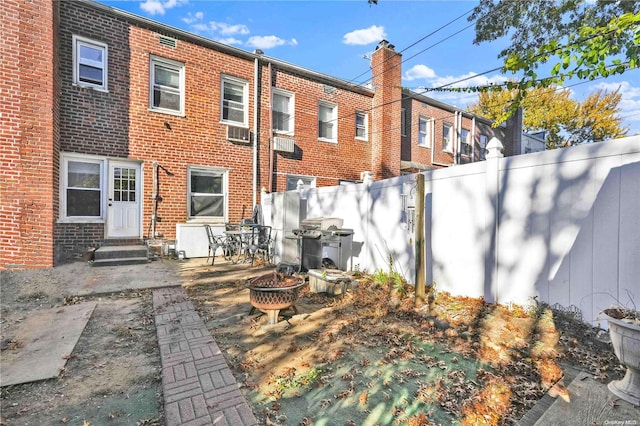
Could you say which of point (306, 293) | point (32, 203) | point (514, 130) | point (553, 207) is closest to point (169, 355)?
point (306, 293)

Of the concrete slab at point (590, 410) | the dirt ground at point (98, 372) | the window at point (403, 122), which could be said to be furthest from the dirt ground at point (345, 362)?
the window at point (403, 122)

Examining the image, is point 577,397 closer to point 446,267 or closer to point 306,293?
point 446,267

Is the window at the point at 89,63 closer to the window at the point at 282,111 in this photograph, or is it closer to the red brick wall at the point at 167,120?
the red brick wall at the point at 167,120

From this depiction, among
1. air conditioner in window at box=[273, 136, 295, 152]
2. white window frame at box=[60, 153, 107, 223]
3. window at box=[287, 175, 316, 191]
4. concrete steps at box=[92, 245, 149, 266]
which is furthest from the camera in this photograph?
window at box=[287, 175, 316, 191]

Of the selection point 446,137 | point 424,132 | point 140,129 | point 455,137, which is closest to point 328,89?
point 424,132

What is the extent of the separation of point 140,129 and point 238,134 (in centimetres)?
288

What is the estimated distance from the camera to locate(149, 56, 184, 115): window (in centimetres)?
915

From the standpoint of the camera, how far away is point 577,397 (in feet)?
7.94

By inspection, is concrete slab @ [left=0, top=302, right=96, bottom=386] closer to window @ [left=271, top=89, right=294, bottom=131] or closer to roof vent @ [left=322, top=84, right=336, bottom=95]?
window @ [left=271, top=89, right=294, bottom=131]

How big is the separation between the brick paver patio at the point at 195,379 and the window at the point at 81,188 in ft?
18.8

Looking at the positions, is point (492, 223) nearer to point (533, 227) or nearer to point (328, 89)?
point (533, 227)

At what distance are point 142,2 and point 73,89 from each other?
3150 millimetres

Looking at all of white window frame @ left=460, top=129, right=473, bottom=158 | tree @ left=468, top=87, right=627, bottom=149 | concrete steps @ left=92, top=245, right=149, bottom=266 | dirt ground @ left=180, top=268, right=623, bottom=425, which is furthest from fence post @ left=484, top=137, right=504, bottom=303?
tree @ left=468, top=87, right=627, bottom=149

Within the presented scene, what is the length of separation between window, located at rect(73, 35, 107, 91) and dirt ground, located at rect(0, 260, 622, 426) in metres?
5.92
